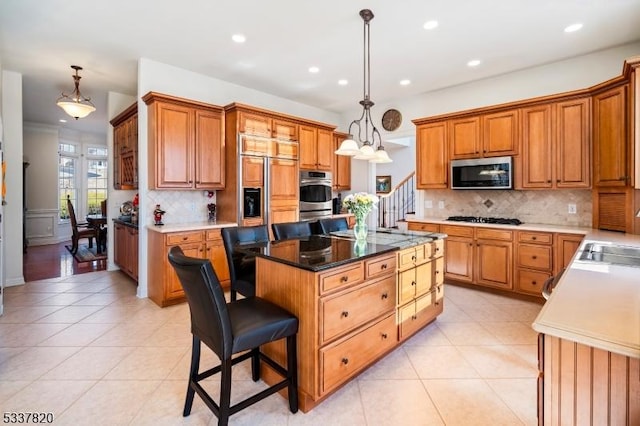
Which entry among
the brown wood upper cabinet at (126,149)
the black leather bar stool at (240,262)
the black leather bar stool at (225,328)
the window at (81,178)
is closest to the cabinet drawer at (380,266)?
the black leather bar stool at (225,328)

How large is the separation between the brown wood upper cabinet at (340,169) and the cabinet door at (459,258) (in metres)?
2.40

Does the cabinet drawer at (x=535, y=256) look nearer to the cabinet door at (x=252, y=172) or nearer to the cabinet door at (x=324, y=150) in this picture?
the cabinet door at (x=324, y=150)

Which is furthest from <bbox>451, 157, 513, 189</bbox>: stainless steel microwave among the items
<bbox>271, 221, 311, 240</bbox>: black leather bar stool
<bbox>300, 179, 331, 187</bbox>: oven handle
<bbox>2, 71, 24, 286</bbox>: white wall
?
<bbox>2, 71, 24, 286</bbox>: white wall

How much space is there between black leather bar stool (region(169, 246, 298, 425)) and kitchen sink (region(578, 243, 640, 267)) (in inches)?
79.0

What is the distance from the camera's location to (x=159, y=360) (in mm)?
2521

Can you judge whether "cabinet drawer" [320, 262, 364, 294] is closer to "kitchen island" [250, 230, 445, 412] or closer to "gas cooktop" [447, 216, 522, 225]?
"kitchen island" [250, 230, 445, 412]

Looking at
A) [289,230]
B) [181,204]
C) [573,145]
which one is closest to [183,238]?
[181,204]

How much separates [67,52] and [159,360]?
3.86 m

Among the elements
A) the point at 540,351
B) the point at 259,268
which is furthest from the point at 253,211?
the point at 540,351

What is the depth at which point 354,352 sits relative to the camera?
211 centimetres

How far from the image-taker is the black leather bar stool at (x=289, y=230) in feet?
10.5

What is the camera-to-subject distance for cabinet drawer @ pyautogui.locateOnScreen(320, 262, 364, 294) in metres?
1.87

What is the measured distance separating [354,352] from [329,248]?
0.74 meters

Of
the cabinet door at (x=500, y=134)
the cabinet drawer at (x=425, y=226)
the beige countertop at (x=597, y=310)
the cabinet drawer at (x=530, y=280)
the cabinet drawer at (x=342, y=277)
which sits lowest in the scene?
the cabinet drawer at (x=530, y=280)
